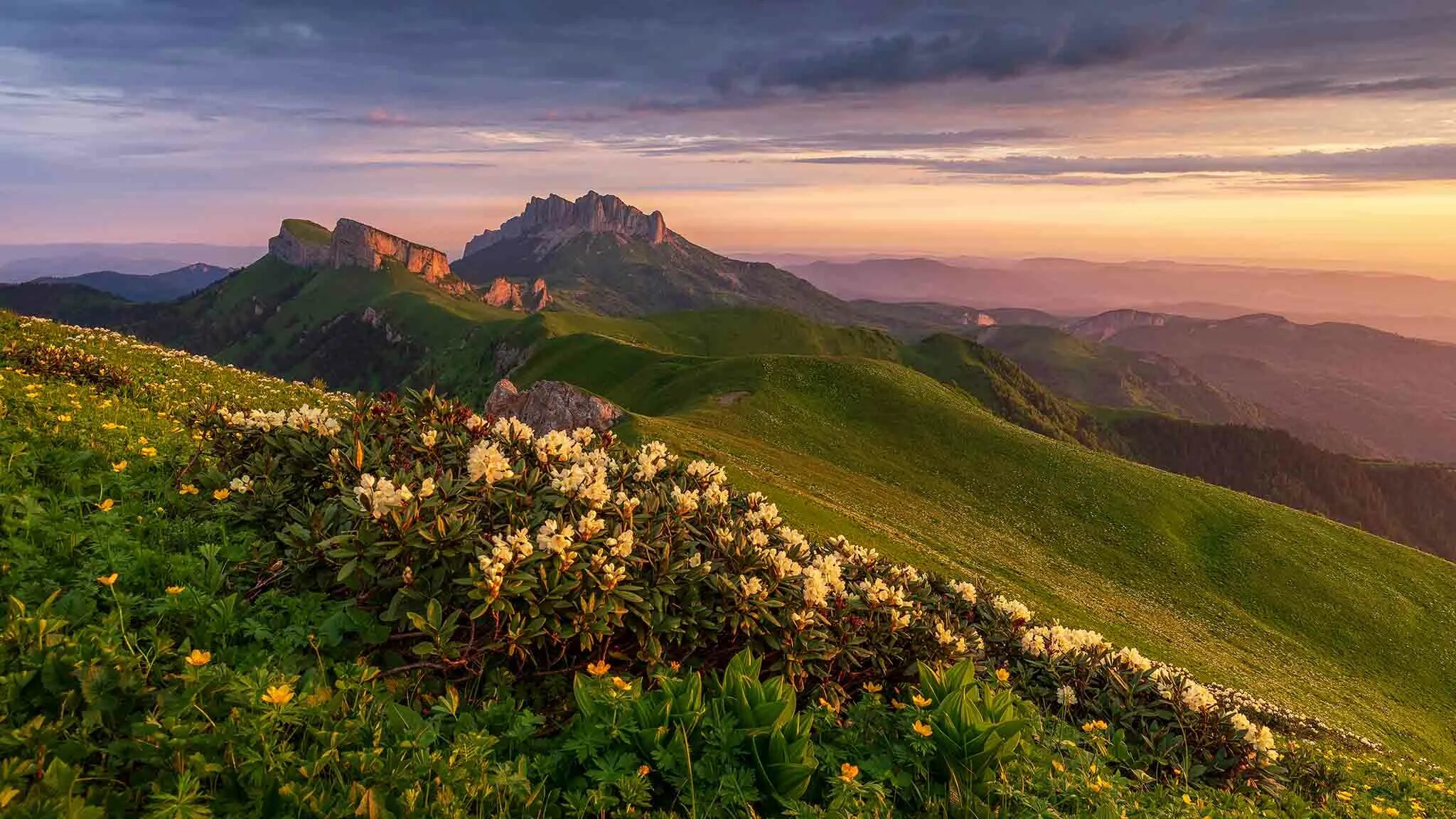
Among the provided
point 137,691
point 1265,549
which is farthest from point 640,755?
point 1265,549

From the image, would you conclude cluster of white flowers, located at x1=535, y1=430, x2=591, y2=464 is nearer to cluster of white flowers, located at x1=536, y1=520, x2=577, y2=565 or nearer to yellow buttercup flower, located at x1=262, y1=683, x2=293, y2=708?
cluster of white flowers, located at x1=536, y1=520, x2=577, y2=565

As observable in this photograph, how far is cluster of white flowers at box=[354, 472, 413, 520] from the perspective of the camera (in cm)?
545

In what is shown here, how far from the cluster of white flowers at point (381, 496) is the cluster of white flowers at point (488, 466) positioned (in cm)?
73

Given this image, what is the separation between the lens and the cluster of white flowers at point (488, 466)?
629cm

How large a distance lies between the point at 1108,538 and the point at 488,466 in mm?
49921

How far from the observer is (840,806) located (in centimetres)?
453

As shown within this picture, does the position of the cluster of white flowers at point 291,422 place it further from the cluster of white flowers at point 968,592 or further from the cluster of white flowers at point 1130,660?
the cluster of white flowers at point 1130,660

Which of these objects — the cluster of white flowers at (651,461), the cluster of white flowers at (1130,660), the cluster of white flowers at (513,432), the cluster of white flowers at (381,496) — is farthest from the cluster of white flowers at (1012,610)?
the cluster of white flowers at (381,496)

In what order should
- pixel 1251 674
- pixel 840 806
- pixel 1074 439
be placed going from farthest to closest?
pixel 1074 439 → pixel 1251 674 → pixel 840 806

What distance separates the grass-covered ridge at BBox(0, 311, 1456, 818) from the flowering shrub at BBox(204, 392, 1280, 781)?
0.04 meters

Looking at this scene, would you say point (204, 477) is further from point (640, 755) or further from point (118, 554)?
point (640, 755)

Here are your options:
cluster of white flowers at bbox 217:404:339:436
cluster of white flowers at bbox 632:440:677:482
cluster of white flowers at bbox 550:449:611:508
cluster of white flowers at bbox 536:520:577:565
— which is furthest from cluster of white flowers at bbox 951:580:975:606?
cluster of white flowers at bbox 217:404:339:436

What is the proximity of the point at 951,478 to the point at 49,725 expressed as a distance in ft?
176

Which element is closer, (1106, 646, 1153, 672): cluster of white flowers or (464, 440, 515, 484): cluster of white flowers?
(464, 440, 515, 484): cluster of white flowers
